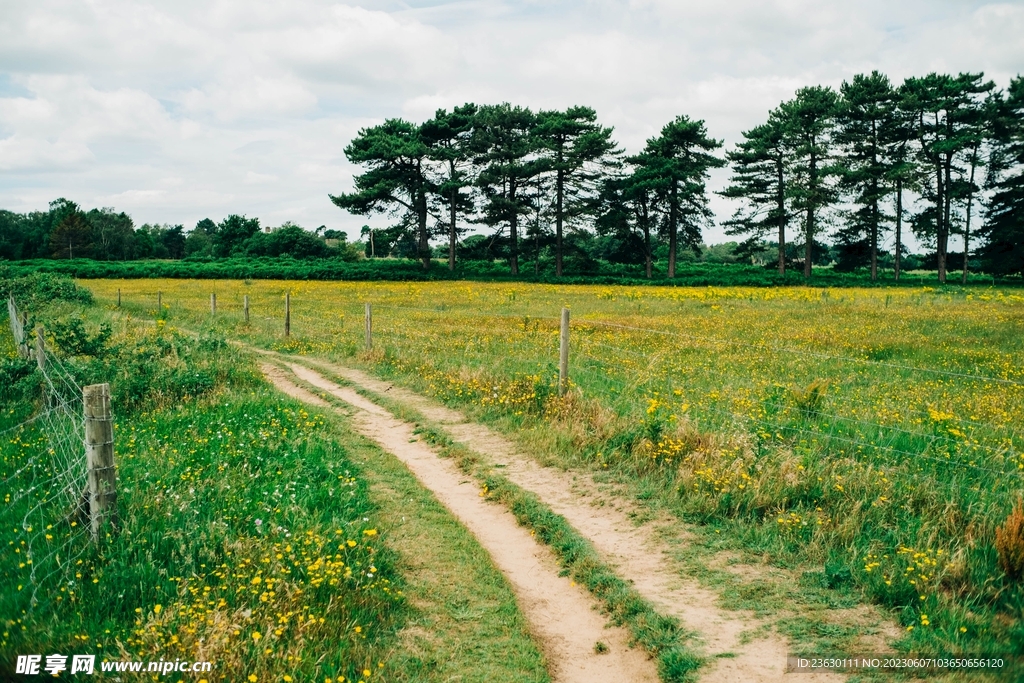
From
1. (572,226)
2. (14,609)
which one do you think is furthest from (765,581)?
(572,226)

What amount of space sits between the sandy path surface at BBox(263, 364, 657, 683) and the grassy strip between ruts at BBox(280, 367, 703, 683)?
90 millimetres

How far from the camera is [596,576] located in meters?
5.81

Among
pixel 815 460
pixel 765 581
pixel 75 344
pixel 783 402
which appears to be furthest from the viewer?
pixel 75 344

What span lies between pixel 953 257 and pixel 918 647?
7707 cm

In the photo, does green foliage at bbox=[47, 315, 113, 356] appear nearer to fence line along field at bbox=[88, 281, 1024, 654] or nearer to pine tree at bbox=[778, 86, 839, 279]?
fence line along field at bbox=[88, 281, 1024, 654]

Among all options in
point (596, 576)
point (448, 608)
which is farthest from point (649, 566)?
point (448, 608)

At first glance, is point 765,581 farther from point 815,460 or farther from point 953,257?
point 953,257

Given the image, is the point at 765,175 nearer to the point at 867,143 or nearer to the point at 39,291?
the point at 867,143

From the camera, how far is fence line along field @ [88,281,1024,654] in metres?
5.39

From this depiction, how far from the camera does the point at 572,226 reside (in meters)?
66.0

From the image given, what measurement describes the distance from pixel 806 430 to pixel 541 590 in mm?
4643

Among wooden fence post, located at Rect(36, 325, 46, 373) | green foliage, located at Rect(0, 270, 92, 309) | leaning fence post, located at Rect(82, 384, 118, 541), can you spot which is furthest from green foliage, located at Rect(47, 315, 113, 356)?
green foliage, located at Rect(0, 270, 92, 309)

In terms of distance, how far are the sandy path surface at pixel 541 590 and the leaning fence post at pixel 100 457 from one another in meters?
3.21

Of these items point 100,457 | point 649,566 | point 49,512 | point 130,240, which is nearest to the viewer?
point 100,457
